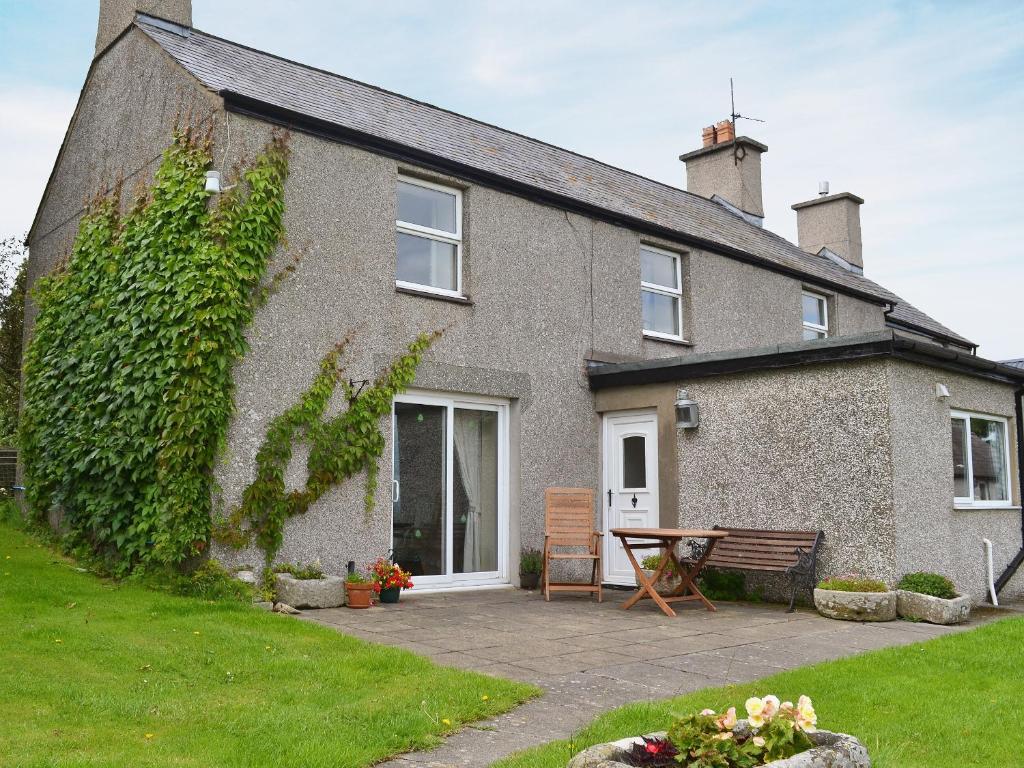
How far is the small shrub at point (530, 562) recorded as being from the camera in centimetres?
1023

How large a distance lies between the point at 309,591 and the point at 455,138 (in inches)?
247

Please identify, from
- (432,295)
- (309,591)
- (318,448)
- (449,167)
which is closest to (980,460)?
(432,295)

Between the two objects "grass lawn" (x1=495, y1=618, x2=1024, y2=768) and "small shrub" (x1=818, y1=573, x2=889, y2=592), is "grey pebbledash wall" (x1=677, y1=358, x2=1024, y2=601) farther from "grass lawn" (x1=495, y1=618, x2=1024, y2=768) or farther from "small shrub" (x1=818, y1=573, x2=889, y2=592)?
"grass lawn" (x1=495, y1=618, x2=1024, y2=768)

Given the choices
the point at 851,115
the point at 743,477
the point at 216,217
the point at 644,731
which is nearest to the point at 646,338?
the point at 743,477

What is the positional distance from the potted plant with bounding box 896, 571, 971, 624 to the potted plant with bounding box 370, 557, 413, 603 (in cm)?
463

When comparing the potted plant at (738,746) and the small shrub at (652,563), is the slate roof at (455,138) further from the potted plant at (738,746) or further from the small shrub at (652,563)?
the potted plant at (738,746)

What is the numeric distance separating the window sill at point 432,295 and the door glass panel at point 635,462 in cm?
275

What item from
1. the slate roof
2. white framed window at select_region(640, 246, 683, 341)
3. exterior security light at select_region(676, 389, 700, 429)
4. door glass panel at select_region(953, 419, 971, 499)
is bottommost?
door glass panel at select_region(953, 419, 971, 499)

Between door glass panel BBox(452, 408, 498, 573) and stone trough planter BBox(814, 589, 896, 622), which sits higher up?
door glass panel BBox(452, 408, 498, 573)

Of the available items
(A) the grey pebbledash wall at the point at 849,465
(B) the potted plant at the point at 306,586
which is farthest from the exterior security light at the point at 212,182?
(A) the grey pebbledash wall at the point at 849,465

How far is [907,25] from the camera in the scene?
8.74 metres

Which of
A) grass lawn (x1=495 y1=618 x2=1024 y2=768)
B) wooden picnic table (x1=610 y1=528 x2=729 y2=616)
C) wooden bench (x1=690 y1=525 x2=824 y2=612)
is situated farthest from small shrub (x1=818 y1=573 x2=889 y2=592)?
grass lawn (x1=495 y1=618 x2=1024 y2=768)

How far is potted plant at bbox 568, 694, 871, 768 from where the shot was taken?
299cm

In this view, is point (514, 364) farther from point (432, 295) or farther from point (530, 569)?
point (530, 569)
